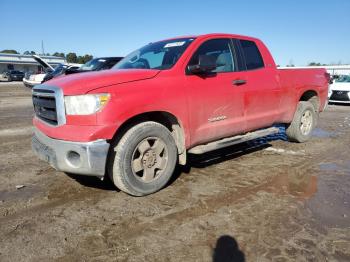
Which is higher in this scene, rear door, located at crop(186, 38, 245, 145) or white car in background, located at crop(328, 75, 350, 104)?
rear door, located at crop(186, 38, 245, 145)

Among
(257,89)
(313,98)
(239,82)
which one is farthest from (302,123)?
(239,82)

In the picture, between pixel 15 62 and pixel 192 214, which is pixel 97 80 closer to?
pixel 192 214

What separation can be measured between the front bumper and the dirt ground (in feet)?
1.47

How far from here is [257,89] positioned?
17.4 feet

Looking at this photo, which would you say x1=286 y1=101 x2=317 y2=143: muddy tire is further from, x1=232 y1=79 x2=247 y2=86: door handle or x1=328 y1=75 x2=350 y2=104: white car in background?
x1=328 y1=75 x2=350 y2=104: white car in background

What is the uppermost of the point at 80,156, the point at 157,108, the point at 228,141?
the point at 157,108

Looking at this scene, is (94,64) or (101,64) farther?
(94,64)

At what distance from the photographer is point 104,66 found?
1213 centimetres

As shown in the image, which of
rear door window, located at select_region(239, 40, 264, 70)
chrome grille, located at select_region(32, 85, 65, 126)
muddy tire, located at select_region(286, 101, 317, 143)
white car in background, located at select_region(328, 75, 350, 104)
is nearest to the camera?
chrome grille, located at select_region(32, 85, 65, 126)

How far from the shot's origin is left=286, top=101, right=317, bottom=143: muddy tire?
661 cm

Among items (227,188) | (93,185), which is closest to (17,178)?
(93,185)

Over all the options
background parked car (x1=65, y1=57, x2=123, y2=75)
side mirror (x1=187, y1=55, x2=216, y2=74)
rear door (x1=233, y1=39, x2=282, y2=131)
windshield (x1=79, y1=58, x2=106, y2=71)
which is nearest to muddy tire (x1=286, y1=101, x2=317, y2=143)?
rear door (x1=233, y1=39, x2=282, y2=131)

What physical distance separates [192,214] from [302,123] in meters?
4.26

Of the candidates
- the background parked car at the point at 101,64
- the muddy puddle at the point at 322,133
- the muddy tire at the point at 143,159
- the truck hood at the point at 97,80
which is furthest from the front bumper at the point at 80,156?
the background parked car at the point at 101,64
